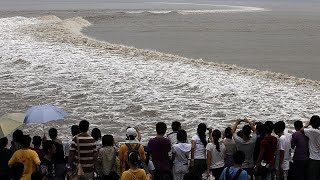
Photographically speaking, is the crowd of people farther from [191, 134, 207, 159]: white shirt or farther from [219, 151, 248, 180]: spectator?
[219, 151, 248, 180]: spectator

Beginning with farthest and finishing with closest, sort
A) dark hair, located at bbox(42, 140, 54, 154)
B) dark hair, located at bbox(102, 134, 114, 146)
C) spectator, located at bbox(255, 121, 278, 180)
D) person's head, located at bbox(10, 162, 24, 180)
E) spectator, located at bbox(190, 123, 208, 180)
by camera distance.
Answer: spectator, located at bbox(190, 123, 208, 180) < spectator, located at bbox(255, 121, 278, 180) < dark hair, located at bbox(42, 140, 54, 154) < dark hair, located at bbox(102, 134, 114, 146) < person's head, located at bbox(10, 162, 24, 180)

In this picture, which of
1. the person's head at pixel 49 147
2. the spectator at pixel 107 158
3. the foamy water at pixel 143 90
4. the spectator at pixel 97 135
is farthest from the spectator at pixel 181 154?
the foamy water at pixel 143 90

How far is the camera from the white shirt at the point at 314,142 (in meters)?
8.75

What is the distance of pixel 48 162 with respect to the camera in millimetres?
8273

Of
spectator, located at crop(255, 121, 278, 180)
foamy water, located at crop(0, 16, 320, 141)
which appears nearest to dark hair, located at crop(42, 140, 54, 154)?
spectator, located at crop(255, 121, 278, 180)

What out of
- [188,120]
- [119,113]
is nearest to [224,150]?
[188,120]

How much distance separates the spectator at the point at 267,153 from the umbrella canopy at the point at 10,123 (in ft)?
14.1

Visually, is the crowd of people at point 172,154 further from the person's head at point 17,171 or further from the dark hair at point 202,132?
the person's head at point 17,171

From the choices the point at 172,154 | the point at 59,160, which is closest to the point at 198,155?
the point at 172,154

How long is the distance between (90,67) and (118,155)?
657 inches

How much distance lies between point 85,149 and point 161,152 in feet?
3.73

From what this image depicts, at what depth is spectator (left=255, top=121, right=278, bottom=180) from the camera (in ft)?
27.5

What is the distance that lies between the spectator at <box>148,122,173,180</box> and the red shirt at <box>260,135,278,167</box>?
1.45 m

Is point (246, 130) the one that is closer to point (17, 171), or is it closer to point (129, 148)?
point (129, 148)
